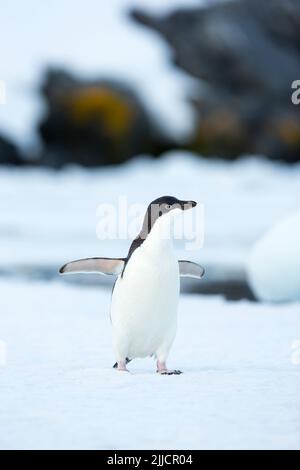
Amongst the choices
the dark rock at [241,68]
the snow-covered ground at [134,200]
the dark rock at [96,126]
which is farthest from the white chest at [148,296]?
the dark rock at [241,68]

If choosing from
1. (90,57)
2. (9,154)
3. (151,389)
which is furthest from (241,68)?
(151,389)

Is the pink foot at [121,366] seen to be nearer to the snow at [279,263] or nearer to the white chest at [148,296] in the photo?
the white chest at [148,296]

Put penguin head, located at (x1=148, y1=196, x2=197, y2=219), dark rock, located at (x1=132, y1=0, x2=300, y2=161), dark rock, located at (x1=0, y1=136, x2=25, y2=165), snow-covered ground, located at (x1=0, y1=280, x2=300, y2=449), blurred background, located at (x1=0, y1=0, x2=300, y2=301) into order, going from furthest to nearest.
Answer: dark rock, located at (x1=132, y1=0, x2=300, y2=161)
dark rock, located at (x1=0, y1=136, x2=25, y2=165)
blurred background, located at (x1=0, y1=0, x2=300, y2=301)
penguin head, located at (x1=148, y1=196, x2=197, y2=219)
snow-covered ground, located at (x1=0, y1=280, x2=300, y2=449)

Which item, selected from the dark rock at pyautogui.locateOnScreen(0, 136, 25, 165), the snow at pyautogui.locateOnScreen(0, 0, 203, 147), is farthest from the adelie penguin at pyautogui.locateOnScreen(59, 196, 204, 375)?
the snow at pyautogui.locateOnScreen(0, 0, 203, 147)

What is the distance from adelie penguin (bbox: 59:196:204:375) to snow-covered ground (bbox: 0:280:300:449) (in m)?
0.12

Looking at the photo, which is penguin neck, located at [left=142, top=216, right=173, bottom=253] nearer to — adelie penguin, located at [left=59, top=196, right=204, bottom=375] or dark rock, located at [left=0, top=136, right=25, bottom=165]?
adelie penguin, located at [left=59, top=196, right=204, bottom=375]

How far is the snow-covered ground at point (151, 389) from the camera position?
2658 millimetres

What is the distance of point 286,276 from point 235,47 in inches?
608

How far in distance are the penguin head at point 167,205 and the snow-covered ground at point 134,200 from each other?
214 inches

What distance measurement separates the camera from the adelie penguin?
144 inches

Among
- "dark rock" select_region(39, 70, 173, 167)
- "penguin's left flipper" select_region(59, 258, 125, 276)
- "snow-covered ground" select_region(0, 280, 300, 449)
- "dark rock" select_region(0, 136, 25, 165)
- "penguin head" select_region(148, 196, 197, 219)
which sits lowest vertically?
"snow-covered ground" select_region(0, 280, 300, 449)

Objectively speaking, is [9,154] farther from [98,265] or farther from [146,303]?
[146,303]

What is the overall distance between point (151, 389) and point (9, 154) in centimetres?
1636

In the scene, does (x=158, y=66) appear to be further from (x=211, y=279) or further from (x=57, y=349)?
(x=57, y=349)
